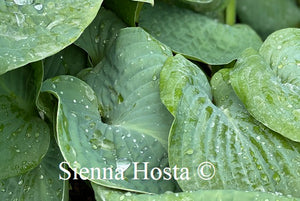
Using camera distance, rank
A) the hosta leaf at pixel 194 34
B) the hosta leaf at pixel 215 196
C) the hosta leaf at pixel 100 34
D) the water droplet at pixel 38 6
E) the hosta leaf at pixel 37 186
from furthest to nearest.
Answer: the hosta leaf at pixel 194 34 < the hosta leaf at pixel 100 34 < the hosta leaf at pixel 37 186 < the water droplet at pixel 38 6 < the hosta leaf at pixel 215 196

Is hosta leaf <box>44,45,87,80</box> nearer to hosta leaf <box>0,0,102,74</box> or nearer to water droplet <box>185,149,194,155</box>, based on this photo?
hosta leaf <box>0,0,102,74</box>

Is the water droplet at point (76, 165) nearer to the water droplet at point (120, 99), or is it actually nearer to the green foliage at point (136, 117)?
the green foliage at point (136, 117)

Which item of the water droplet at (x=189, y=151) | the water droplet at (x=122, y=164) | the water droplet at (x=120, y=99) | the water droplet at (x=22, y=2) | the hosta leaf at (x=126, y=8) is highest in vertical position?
the water droplet at (x=22, y=2)

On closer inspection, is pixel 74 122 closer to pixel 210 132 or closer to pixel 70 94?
pixel 70 94

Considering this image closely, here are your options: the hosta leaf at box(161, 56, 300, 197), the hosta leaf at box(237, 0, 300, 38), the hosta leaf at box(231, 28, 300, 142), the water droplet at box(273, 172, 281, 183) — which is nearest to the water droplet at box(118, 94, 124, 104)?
the hosta leaf at box(161, 56, 300, 197)

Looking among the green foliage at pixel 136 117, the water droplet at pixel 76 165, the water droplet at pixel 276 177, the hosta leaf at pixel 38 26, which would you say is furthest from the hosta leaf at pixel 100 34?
the water droplet at pixel 276 177
